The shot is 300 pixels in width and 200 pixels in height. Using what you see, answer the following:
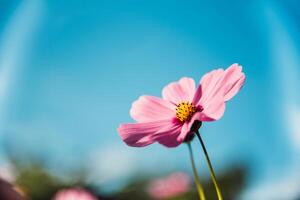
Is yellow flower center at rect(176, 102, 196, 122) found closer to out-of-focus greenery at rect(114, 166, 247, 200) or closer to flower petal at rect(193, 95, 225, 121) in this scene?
flower petal at rect(193, 95, 225, 121)

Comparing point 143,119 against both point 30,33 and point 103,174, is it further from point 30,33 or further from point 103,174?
point 30,33

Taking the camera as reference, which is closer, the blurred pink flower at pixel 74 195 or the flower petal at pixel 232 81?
the flower petal at pixel 232 81

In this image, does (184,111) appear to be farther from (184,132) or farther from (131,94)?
(131,94)

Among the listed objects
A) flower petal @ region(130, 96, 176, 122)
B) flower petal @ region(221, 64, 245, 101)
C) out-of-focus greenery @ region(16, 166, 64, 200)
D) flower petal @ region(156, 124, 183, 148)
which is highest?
out-of-focus greenery @ region(16, 166, 64, 200)

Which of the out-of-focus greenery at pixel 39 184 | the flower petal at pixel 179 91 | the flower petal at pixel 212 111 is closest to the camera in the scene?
the flower petal at pixel 212 111

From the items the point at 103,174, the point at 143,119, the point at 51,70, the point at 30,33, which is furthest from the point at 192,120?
the point at 30,33

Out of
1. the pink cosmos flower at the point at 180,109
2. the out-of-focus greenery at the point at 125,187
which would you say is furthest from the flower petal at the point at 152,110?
the out-of-focus greenery at the point at 125,187

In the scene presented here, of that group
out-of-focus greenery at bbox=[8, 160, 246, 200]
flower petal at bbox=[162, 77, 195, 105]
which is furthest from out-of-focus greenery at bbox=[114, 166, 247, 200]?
flower petal at bbox=[162, 77, 195, 105]

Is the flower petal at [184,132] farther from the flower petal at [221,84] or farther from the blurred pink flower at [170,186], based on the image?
the blurred pink flower at [170,186]

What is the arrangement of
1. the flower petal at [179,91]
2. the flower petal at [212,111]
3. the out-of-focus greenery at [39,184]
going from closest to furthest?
the flower petal at [212,111] < the flower petal at [179,91] < the out-of-focus greenery at [39,184]
